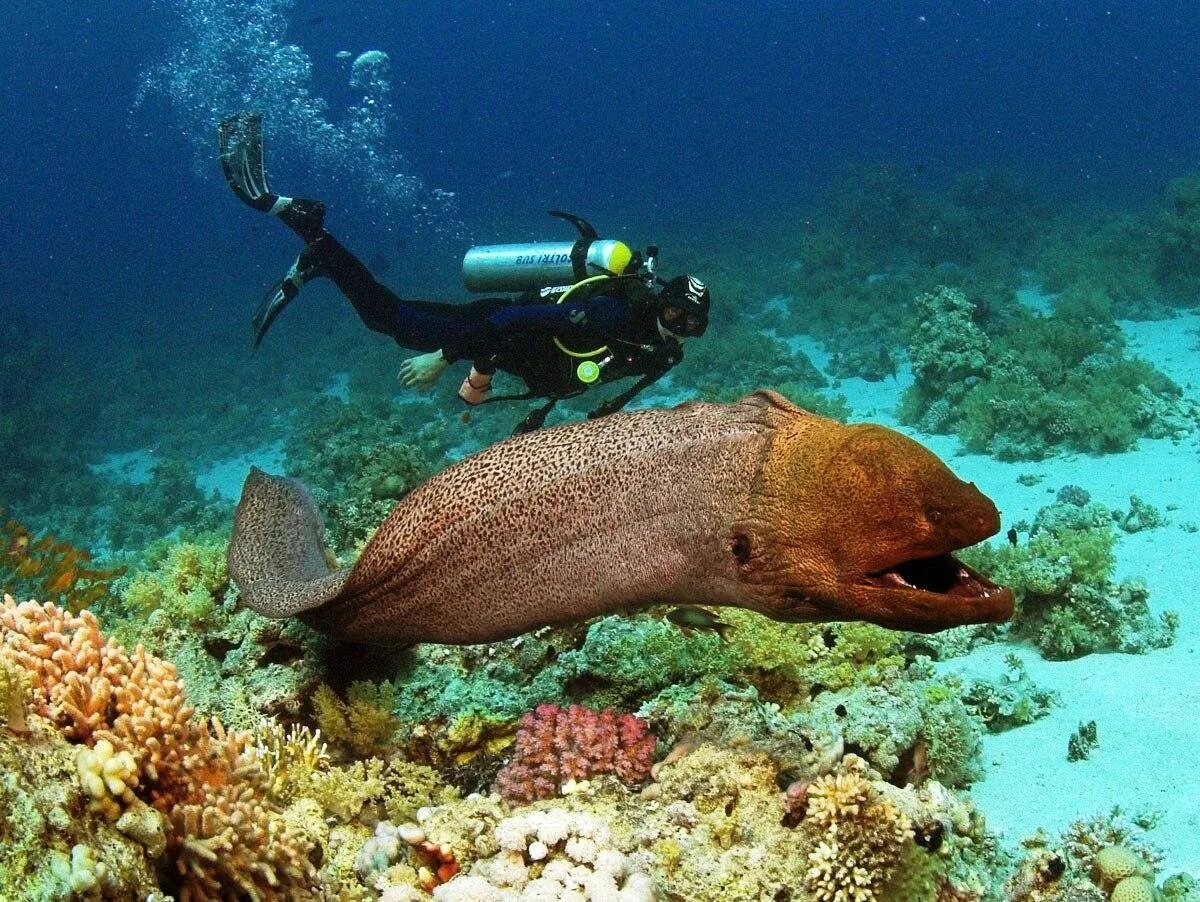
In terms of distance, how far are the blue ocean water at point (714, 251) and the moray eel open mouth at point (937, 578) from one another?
137cm

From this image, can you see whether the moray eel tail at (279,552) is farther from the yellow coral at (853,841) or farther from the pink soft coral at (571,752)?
the yellow coral at (853,841)

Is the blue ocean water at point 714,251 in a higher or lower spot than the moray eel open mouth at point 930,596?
higher

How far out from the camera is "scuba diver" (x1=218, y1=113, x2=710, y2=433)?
564 centimetres

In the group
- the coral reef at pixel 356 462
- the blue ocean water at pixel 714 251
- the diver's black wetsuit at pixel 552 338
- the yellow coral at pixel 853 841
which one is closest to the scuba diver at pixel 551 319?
the diver's black wetsuit at pixel 552 338

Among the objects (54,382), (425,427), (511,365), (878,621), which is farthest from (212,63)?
(878,621)

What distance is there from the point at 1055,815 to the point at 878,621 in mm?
→ 2101

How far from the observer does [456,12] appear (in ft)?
509

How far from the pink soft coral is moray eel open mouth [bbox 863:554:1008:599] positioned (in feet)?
5.20

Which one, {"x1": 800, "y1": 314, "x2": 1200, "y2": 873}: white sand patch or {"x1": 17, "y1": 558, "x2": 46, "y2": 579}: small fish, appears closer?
{"x1": 800, "y1": 314, "x2": 1200, "y2": 873}: white sand patch

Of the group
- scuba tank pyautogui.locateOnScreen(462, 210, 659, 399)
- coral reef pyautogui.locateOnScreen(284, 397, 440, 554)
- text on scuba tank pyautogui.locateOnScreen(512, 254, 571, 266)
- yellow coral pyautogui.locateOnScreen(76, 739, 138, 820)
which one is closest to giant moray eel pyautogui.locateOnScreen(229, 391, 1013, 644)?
yellow coral pyautogui.locateOnScreen(76, 739, 138, 820)

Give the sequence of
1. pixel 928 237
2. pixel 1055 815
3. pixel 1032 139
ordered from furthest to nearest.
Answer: pixel 1032 139 < pixel 928 237 < pixel 1055 815

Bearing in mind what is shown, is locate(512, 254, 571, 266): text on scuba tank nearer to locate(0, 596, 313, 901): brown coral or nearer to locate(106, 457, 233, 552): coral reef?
locate(0, 596, 313, 901): brown coral

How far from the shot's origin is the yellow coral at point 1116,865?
3164mm

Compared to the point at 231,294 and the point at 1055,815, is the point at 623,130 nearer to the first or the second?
the point at 231,294
